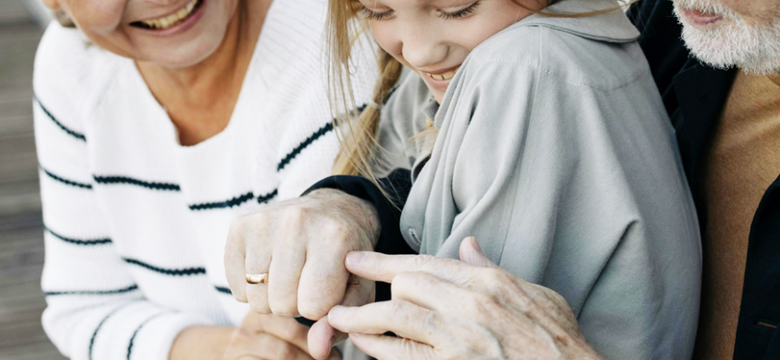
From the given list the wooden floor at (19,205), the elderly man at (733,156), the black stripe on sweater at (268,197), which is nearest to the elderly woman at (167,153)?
the black stripe on sweater at (268,197)

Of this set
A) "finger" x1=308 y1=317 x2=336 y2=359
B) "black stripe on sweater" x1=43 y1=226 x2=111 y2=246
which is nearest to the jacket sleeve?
"finger" x1=308 y1=317 x2=336 y2=359

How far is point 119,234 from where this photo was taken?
1804mm

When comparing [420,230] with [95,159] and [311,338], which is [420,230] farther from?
[95,159]

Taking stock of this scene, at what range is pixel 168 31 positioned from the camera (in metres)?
1.52

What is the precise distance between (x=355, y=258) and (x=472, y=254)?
189 millimetres

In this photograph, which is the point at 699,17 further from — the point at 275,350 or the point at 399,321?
the point at 275,350

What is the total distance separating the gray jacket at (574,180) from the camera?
93 cm

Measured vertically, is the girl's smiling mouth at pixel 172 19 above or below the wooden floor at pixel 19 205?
above

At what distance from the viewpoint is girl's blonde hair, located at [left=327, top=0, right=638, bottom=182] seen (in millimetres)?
1232

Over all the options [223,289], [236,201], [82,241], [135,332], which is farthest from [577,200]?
[82,241]

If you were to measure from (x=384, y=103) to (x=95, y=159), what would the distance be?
754 millimetres

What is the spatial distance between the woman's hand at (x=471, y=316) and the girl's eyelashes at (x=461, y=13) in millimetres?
349

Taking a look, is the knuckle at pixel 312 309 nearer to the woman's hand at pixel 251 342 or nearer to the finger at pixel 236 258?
the finger at pixel 236 258

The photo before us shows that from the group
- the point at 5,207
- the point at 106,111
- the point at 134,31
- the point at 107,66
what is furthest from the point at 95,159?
the point at 5,207
